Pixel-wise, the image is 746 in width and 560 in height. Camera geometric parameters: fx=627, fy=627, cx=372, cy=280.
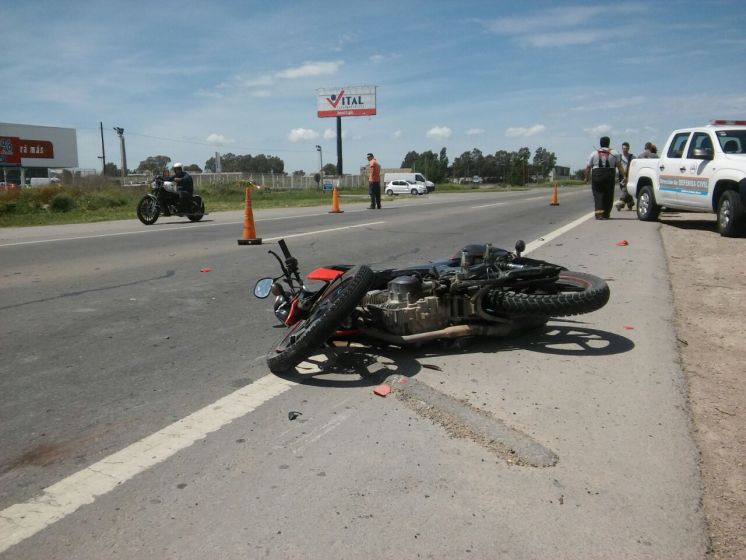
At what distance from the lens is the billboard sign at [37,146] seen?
61.0 metres

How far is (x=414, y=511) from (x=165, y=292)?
16.6ft

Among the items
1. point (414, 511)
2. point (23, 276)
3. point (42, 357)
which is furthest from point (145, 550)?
point (23, 276)

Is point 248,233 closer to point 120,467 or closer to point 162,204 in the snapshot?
point 162,204

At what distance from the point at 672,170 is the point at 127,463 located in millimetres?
12902

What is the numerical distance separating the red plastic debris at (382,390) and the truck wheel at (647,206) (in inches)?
492

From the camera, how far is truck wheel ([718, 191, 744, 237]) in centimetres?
1073

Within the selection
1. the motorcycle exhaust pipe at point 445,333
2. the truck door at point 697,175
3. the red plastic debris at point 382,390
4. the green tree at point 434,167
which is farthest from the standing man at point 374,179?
the green tree at point 434,167

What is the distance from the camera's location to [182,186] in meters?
17.6

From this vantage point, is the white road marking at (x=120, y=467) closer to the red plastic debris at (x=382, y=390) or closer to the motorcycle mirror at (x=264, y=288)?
the red plastic debris at (x=382, y=390)

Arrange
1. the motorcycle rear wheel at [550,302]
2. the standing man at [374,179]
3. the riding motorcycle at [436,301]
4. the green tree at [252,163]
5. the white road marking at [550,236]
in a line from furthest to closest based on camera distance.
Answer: the green tree at [252,163] → the standing man at [374,179] → the white road marking at [550,236] → the motorcycle rear wheel at [550,302] → the riding motorcycle at [436,301]

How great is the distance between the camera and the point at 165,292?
6.89 m

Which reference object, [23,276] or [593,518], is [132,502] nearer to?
[593,518]

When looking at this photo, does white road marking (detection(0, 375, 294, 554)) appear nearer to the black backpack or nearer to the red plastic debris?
the red plastic debris

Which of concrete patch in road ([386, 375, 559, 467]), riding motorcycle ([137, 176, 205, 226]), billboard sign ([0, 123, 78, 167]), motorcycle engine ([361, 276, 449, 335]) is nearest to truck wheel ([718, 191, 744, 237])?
motorcycle engine ([361, 276, 449, 335])
